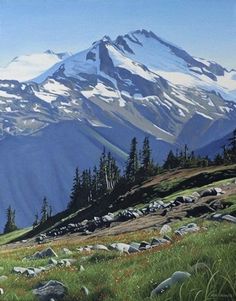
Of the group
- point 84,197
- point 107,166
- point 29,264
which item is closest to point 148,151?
point 107,166

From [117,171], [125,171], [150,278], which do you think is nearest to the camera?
[150,278]

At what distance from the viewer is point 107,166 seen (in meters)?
165

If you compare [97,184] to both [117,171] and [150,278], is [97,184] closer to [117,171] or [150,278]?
[117,171]

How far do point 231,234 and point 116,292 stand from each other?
13.0 feet

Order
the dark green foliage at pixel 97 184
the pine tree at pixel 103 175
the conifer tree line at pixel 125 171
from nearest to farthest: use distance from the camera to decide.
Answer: the conifer tree line at pixel 125 171, the pine tree at pixel 103 175, the dark green foliage at pixel 97 184

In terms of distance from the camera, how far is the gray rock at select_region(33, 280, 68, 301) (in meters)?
11.8

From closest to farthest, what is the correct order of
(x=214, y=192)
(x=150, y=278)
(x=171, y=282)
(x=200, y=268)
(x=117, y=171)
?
1. (x=171, y=282)
2. (x=200, y=268)
3. (x=150, y=278)
4. (x=214, y=192)
5. (x=117, y=171)

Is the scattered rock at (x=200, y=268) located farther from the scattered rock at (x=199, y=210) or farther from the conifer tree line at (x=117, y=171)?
the conifer tree line at (x=117, y=171)

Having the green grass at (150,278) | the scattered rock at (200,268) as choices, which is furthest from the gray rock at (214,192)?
the scattered rock at (200,268)

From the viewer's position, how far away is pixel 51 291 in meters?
12.0

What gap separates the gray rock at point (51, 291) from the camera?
11.8 meters

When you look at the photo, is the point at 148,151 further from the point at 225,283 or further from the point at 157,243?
the point at 225,283

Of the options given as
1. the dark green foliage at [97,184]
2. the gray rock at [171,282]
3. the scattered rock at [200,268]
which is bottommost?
the dark green foliage at [97,184]

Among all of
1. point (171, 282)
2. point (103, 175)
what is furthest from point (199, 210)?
point (103, 175)
